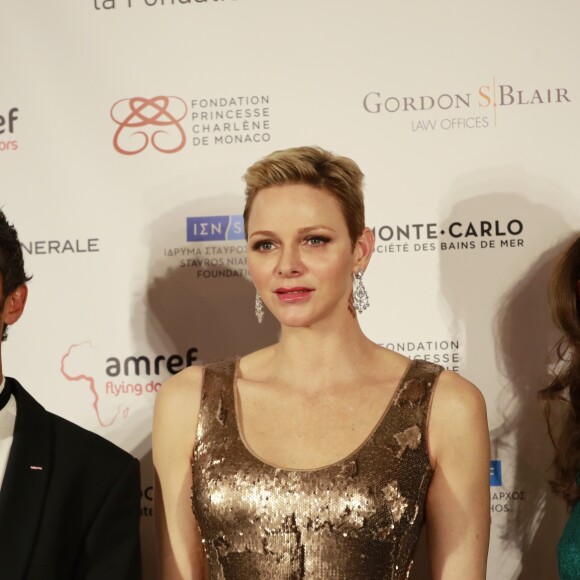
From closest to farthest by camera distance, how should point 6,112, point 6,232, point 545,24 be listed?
point 6,232 < point 545,24 < point 6,112

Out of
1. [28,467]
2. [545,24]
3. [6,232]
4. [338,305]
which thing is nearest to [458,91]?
[545,24]

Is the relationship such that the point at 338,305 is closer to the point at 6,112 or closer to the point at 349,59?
the point at 349,59

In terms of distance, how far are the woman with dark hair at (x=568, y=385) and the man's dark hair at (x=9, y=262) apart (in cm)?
146

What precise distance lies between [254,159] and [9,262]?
0.96 meters

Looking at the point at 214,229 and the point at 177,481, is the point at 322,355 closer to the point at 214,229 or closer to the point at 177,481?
the point at 177,481

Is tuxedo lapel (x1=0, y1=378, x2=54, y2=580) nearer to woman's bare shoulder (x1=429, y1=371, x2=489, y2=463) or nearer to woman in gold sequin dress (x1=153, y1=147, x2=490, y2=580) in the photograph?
woman in gold sequin dress (x1=153, y1=147, x2=490, y2=580)

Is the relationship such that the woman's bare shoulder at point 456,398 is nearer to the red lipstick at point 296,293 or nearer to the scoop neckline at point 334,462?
the scoop neckline at point 334,462

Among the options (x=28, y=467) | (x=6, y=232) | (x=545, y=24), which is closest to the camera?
(x=28, y=467)

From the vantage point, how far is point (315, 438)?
242 centimetres

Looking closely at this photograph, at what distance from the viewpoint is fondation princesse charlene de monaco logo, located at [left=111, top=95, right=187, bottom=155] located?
311 cm

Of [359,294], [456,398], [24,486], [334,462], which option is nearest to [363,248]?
[359,294]

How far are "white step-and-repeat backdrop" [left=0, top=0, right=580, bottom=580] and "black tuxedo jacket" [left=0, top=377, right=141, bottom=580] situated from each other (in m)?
0.75

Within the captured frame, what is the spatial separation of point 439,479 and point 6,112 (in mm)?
1800

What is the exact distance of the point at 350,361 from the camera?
8.29ft
